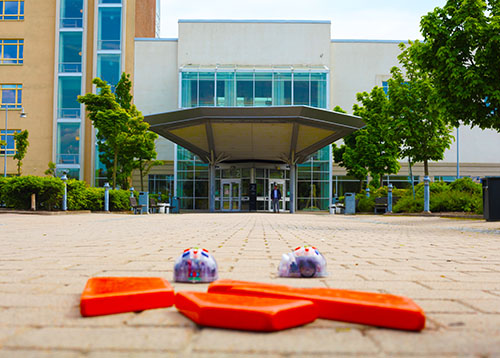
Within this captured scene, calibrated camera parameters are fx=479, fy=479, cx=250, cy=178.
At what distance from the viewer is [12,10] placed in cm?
4238

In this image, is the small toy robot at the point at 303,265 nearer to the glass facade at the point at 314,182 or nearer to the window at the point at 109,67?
the glass facade at the point at 314,182

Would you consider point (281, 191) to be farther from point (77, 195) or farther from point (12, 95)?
point (12, 95)

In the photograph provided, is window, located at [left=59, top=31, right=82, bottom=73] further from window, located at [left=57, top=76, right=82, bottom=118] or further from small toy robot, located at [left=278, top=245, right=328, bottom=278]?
small toy robot, located at [left=278, top=245, right=328, bottom=278]

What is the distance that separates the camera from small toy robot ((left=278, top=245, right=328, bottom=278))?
3215 mm

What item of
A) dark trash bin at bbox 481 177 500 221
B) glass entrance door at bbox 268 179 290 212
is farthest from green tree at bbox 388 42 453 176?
glass entrance door at bbox 268 179 290 212

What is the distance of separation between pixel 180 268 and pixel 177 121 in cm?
2436

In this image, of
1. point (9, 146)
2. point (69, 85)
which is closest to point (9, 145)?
point (9, 146)

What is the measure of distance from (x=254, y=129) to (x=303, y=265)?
25.8 m

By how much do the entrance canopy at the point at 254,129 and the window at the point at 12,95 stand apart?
1848cm

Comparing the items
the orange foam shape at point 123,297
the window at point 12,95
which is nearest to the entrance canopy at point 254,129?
the window at point 12,95

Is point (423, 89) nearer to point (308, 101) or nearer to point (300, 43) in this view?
point (308, 101)

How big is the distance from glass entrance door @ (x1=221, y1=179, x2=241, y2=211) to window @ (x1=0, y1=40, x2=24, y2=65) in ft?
70.7

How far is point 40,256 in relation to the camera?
14.8 feet

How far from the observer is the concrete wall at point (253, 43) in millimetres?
43281
